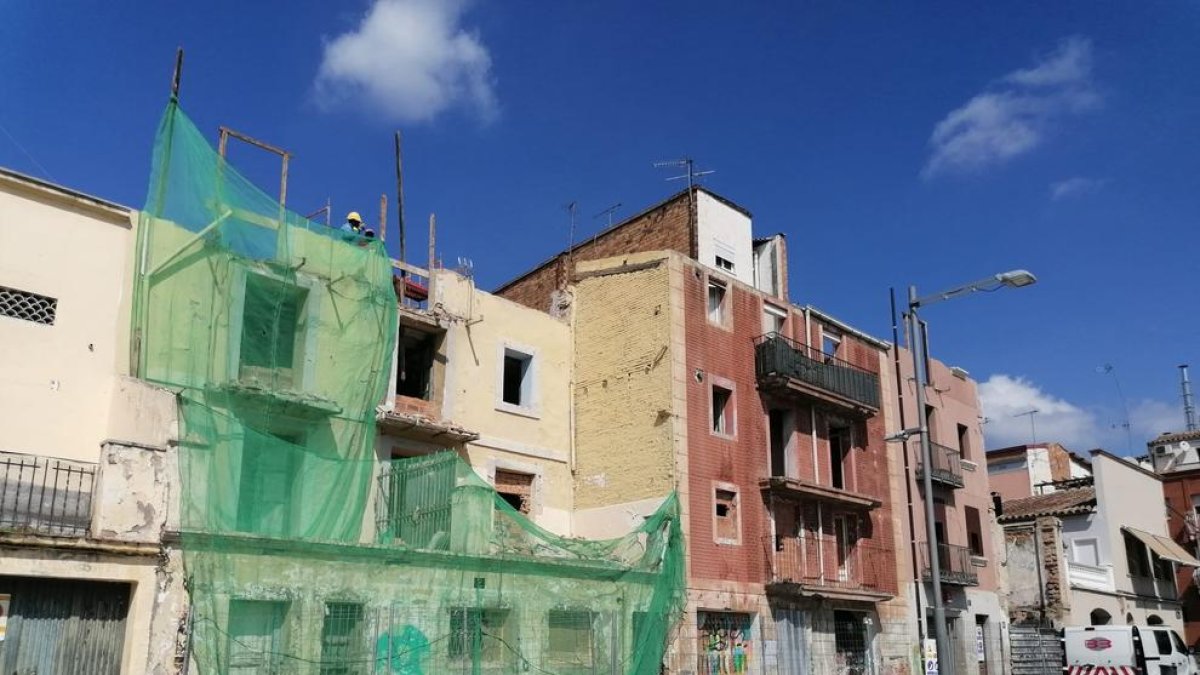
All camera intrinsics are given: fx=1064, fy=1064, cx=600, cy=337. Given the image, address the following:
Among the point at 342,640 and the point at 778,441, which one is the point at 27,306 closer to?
the point at 342,640

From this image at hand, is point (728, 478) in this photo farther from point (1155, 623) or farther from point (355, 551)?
point (1155, 623)

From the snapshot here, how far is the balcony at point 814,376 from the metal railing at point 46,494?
58.0ft

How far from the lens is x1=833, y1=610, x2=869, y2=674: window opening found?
30.3 metres

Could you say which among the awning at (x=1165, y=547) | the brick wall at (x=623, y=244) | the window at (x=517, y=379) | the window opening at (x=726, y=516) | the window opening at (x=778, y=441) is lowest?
the window opening at (x=726, y=516)

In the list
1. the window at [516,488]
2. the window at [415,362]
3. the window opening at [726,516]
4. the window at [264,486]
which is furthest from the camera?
the window opening at [726,516]

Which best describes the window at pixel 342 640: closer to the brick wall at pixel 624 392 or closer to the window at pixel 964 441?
the brick wall at pixel 624 392

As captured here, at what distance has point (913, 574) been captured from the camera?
33.7 m

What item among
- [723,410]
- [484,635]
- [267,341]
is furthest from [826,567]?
[267,341]

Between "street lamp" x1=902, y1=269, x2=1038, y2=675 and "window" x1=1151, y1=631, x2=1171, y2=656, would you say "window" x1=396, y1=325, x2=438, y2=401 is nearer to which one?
"street lamp" x1=902, y1=269, x2=1038, y2=675

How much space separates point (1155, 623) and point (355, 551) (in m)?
41.1

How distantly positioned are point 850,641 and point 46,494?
72.3 ft

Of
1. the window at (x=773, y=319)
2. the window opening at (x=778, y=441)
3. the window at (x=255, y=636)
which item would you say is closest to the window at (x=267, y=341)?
the window at (x=255, y=636)

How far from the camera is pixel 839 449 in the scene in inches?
1309

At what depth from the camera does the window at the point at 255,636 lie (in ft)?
55.2
